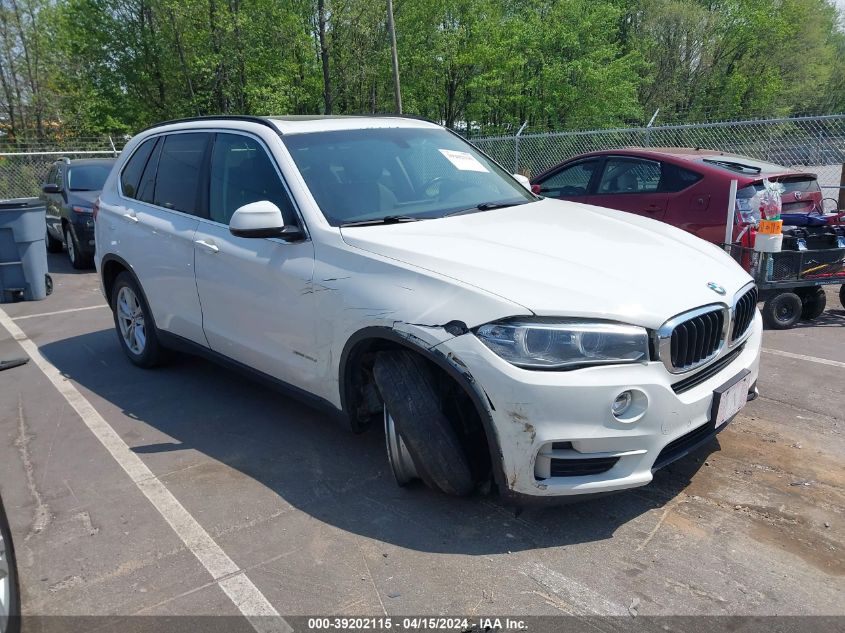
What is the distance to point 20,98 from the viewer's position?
90.7 ft

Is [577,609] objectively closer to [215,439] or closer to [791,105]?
[215,439]

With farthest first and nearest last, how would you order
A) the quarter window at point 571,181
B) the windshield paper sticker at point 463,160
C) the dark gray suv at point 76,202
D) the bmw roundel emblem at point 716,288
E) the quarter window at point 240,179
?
the dark gray suv at point 76,202, the quarter window at point 571,181, the windshield paper sticker at point 463,160, the quarter window at point 240,179, the bmw roundel emblem at point 716,288

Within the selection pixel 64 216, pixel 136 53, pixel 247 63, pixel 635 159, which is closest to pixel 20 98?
pixel 136 53

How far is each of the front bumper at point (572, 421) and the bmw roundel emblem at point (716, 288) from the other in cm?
56

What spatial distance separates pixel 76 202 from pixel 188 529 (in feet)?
28.9

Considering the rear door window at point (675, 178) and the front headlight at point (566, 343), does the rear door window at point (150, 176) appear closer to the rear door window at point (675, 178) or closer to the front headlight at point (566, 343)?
the front headlight at point (566, 343)

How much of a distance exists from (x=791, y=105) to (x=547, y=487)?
46.1m

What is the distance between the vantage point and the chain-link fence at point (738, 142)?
10641 mm

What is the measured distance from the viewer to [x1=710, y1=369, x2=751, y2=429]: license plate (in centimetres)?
303

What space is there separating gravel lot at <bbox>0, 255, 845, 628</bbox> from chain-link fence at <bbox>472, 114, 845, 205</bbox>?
6.24 metres

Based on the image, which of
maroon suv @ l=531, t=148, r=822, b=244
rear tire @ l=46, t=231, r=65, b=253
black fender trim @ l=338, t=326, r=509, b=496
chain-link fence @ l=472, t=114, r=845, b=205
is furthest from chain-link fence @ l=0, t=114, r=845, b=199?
black fender trim @ l=338, t=326, r=509, b=496

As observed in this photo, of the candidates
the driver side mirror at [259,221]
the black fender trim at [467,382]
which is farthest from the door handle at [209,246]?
the black fender trim at [467,382]

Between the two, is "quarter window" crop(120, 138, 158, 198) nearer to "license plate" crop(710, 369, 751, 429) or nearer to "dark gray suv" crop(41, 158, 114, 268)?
"license plate" crop(710, 369, 751, 429)

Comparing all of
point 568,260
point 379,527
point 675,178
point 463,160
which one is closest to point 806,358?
point 675,178
